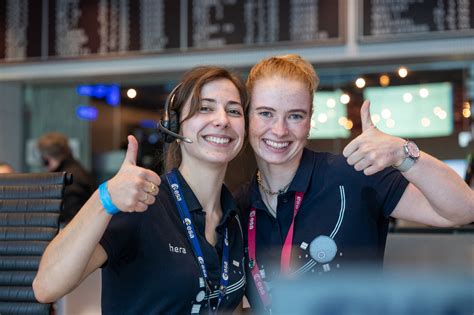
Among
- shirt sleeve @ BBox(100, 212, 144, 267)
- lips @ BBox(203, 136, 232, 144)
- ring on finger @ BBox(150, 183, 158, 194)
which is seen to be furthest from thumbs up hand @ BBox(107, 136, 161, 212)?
lips @ BBox(203, 136, 232, 144)

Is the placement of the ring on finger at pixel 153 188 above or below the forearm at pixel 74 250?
above

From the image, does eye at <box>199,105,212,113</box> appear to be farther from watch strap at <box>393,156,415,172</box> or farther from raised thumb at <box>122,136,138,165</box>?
watch strap at <box>393,156,415,172</box>

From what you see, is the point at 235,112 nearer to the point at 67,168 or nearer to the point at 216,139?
the point at 216,139

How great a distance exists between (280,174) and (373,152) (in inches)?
15.1

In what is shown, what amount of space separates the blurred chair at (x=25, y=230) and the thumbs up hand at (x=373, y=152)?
2.08 feet

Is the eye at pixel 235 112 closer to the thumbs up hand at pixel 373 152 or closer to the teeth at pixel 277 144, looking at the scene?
the teeth at pixel 277 144

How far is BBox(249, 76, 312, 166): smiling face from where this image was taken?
4.93 feet

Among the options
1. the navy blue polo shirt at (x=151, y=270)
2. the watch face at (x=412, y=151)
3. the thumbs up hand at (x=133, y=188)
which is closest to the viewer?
the thumbs up hand at (x=133, y=188)

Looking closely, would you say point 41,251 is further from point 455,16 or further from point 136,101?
point 136,101

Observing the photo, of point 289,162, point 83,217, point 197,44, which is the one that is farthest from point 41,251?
point 197,44

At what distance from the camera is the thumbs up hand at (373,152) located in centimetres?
124

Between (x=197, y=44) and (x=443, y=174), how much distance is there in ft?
7.26

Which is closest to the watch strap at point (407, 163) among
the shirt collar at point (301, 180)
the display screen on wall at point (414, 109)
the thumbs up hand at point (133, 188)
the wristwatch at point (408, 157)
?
the wristwatch at point (408, 157)

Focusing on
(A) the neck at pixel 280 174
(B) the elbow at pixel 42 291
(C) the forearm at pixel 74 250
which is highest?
(A) the neck at pixel 280 174
